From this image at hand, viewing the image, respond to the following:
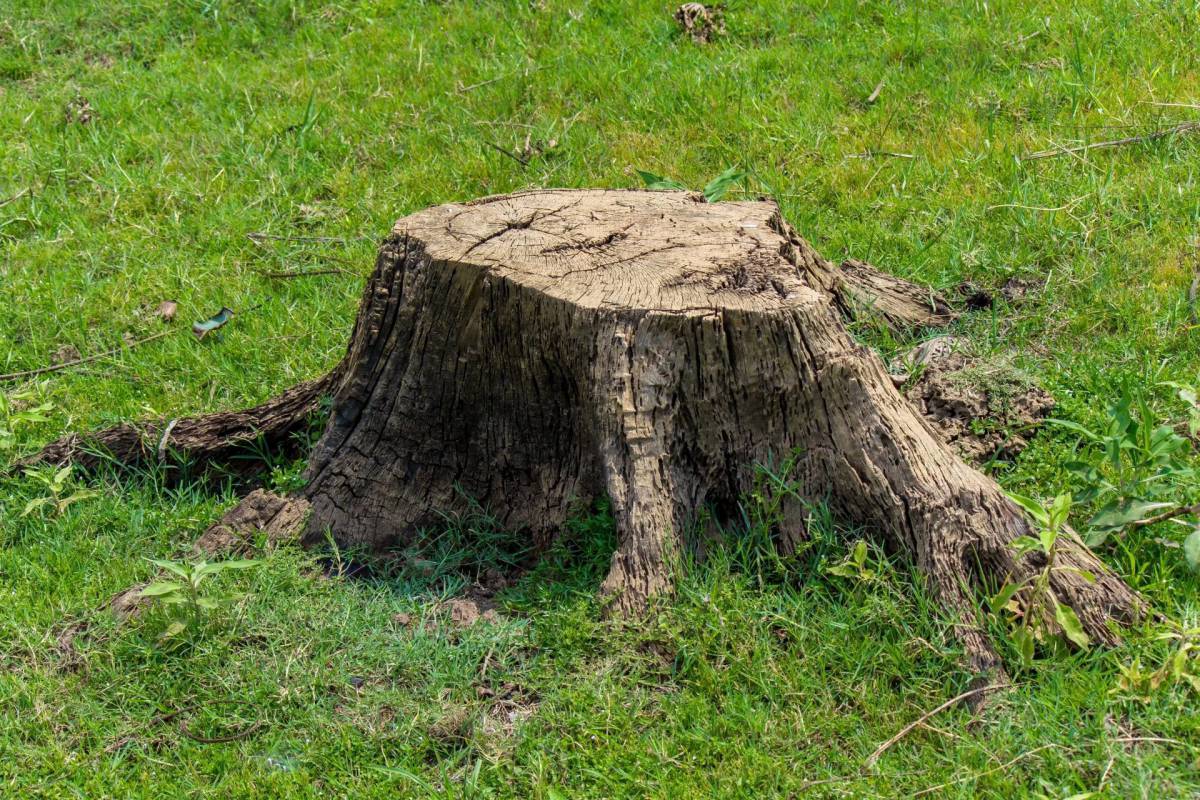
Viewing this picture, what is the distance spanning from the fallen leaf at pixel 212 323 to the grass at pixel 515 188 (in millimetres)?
100

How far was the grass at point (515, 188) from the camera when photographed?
10.1 ft

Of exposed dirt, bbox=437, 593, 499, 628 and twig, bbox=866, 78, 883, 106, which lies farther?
twig, bbox=866, 78, 883, 106

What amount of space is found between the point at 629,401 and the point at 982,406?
4.43 ft

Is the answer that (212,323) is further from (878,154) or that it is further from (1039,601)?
(1039,601)

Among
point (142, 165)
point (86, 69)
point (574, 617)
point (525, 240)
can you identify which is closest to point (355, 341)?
point (525, 240)

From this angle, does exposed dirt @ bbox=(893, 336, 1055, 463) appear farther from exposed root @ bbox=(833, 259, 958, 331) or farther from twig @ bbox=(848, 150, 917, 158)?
twig @ bbox=(848, 150, 917, 158)

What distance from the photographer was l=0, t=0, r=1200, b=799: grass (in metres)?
3.07

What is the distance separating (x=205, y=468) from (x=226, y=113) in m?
3.20

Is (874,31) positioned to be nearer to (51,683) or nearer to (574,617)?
(574,617)

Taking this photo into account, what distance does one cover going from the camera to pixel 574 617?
11.0 feet

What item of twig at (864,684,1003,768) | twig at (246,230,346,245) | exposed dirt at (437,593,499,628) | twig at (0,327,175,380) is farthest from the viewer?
twig at (246,230,346,245)

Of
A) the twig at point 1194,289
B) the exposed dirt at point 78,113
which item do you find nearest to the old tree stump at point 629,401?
the twig at point 1194,289

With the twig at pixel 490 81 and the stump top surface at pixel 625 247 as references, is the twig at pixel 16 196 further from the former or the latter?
the stump top surface at pixel 625 247

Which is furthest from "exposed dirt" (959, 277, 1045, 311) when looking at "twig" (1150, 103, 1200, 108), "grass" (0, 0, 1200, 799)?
"twig" (1150, 103, 1200, 108)
